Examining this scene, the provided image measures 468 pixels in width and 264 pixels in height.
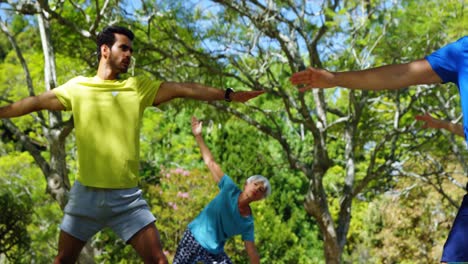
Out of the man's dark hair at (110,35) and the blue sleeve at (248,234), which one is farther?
the blue sleeve at (248,234)

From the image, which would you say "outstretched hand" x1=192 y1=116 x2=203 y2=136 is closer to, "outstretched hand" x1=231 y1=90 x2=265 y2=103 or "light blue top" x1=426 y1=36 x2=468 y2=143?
"outstretched hand" x1=231 y1=90 x2=265 y2=103

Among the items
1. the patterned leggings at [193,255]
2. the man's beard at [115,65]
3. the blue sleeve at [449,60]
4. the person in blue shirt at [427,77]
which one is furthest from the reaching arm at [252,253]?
the blue sleeve at [449,60]

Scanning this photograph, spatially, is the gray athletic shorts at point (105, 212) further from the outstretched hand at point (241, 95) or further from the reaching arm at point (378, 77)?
the reaching arm at point (378, 77)

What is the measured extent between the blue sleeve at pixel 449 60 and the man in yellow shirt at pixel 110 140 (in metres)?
1.13

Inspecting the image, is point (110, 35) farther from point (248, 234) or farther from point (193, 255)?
Result: point (248, 234)

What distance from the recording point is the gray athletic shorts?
371 centimetres

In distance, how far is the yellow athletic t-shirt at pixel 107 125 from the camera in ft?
12.2

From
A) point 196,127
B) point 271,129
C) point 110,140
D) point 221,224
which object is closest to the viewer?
point 110,140

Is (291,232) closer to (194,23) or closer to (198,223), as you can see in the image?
(194,23)

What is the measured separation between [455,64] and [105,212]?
1.88 metres

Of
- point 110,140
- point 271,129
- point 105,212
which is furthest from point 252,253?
point 271,129

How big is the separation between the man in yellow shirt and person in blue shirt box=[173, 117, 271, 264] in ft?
4.79

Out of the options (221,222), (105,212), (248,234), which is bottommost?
(248,234)

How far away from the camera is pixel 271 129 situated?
1323 cm
